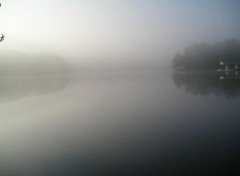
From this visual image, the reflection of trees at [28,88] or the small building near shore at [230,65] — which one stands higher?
the small building near shore at [230,65]

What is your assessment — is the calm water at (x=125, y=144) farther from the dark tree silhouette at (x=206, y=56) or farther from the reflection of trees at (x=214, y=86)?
the dark tree silhouette at (x=206, y=56)

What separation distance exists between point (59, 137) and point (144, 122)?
6.79 meters

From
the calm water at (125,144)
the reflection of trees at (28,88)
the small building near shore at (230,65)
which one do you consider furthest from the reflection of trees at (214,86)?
the small building near shore at (230,65)

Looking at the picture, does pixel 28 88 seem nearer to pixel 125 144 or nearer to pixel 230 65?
pixel 125 144

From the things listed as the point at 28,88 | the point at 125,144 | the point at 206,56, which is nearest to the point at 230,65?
the point at 206,56

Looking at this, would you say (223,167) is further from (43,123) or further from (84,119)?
(43,123)

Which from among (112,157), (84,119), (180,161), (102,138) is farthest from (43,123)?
(180,161)

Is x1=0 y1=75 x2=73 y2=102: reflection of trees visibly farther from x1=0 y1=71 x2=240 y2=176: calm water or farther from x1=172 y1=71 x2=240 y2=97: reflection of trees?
x1=172 y1=71 x2=240 y2=97: reflection of trees

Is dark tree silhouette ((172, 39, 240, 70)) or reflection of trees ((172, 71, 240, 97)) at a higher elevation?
dark tree silhouette ((172, 39, 240, 70))

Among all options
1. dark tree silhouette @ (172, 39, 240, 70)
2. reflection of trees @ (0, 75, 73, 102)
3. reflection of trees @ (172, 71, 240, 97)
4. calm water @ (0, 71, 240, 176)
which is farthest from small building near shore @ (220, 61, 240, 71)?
calm water @ (0, 71, 240, 176)

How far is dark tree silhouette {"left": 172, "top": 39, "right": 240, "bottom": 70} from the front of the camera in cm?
9919

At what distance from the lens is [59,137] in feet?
49.3

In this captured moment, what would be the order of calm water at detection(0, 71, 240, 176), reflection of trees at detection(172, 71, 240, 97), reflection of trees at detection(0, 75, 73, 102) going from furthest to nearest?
reflection of trees at detection(0, 75, 73, 102) → reflection of trees at detection(172, 71, 240, 97) → calm water at detection(0, 71, 240, 176)

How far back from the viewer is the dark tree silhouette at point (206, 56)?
99188 millimetres
